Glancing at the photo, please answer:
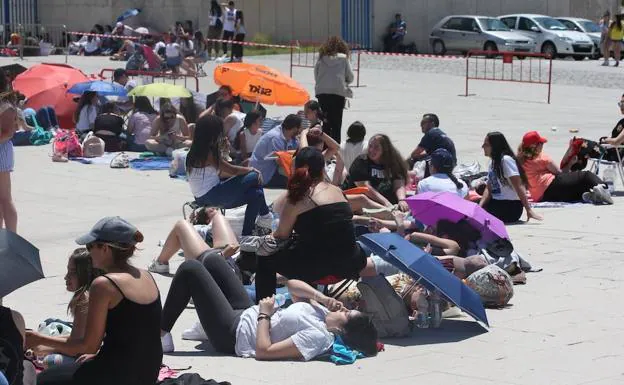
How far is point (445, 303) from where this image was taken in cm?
902

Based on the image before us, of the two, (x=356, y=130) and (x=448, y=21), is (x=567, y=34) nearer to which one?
(x=448, y=21)

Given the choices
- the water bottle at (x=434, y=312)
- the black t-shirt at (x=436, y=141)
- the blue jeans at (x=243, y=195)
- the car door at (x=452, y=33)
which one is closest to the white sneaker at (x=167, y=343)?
the water bottle at (x=434, y=312)

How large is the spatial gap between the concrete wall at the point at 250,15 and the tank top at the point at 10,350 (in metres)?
40.0

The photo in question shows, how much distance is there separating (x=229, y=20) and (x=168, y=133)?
20.8 m

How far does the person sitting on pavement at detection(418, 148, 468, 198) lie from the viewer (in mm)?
12000

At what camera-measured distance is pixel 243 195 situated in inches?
445

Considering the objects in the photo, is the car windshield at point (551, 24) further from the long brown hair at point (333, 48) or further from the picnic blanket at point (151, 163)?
the picnic blanket at point (151, 163)

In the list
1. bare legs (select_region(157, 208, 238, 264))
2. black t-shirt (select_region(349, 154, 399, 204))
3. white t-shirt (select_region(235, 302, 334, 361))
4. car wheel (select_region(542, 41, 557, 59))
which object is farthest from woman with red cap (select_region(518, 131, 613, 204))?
car wheel (select_region(542, 41, 557, 59))

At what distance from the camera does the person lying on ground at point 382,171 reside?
12383mm

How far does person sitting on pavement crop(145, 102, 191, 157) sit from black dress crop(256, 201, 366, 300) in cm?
940

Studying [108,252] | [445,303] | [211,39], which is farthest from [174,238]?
[211,39]

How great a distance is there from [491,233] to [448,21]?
33.3m

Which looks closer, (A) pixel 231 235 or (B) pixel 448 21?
(A) pixel 231 235

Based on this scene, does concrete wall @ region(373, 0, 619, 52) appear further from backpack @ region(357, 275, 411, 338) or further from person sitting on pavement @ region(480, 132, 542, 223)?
backpack @ region(357, 275, 411, 338)
